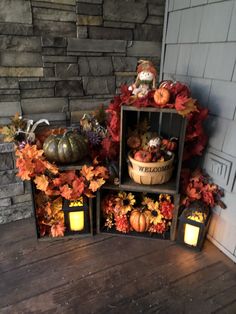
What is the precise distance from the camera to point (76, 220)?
5.08 feet

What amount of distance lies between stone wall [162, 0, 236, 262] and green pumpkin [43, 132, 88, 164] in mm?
758

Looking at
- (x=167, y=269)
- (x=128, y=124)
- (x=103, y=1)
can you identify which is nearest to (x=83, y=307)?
(x=167, y=269)

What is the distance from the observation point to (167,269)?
1384mm

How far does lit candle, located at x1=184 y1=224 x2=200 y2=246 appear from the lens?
4.78 feet

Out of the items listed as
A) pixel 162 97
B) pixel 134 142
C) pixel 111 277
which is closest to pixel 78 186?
pixel 134 142

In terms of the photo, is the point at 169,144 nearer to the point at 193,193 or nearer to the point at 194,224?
the point at 193,193

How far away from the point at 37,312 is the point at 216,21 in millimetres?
1653

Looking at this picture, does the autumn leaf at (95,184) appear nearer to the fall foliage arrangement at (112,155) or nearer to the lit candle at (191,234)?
the fall foliage arrangement at (112,155)

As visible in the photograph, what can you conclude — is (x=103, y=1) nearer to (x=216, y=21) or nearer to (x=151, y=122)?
(x=216, y=21)

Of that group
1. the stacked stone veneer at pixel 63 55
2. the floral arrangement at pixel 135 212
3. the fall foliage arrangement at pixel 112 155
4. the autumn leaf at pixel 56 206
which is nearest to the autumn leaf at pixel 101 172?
the fall foliage arrangement at pixel 112 155

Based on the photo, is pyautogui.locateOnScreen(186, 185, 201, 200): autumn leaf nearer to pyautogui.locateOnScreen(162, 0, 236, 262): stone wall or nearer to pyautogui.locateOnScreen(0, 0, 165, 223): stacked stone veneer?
pyautogui.locateOnScreen(162, 0, 236, 262): stone wall

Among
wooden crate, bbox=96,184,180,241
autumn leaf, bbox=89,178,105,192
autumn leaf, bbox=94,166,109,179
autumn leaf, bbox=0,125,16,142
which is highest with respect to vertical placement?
autumn leaf, bbox=0,125,16,142

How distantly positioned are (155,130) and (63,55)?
0.73m

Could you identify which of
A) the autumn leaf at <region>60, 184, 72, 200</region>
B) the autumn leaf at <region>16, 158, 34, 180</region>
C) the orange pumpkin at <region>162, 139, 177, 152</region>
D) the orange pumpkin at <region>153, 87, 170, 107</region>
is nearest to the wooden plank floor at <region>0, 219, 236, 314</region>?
the autumn leaf at <region>60, 184, 72, 200</region>
